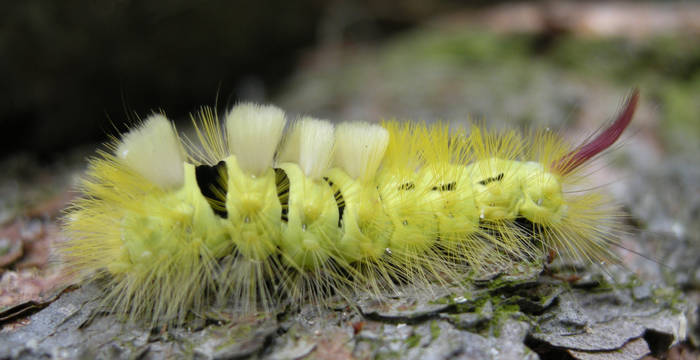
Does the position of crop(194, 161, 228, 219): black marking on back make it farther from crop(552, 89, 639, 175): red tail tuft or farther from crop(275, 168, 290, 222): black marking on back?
crop(552, 89, 639, 175): red tail tuft

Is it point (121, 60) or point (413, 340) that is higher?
point (121, 60)

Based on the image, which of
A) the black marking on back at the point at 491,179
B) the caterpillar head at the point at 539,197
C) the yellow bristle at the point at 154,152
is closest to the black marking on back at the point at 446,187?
the black marking on back at the point at 491,179

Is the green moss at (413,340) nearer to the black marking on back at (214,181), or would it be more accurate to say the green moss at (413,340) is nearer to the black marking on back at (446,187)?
the black marking on back at (446,187)

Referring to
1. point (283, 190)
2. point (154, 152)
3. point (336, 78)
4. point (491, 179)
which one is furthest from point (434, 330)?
point (336, 78)

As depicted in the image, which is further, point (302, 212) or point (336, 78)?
point (336, 78)

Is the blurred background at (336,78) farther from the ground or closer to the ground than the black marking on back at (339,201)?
farther from the ground

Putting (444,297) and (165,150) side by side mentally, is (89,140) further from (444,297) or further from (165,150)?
(444,297)

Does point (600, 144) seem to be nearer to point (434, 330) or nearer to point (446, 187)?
point (446, 187)
